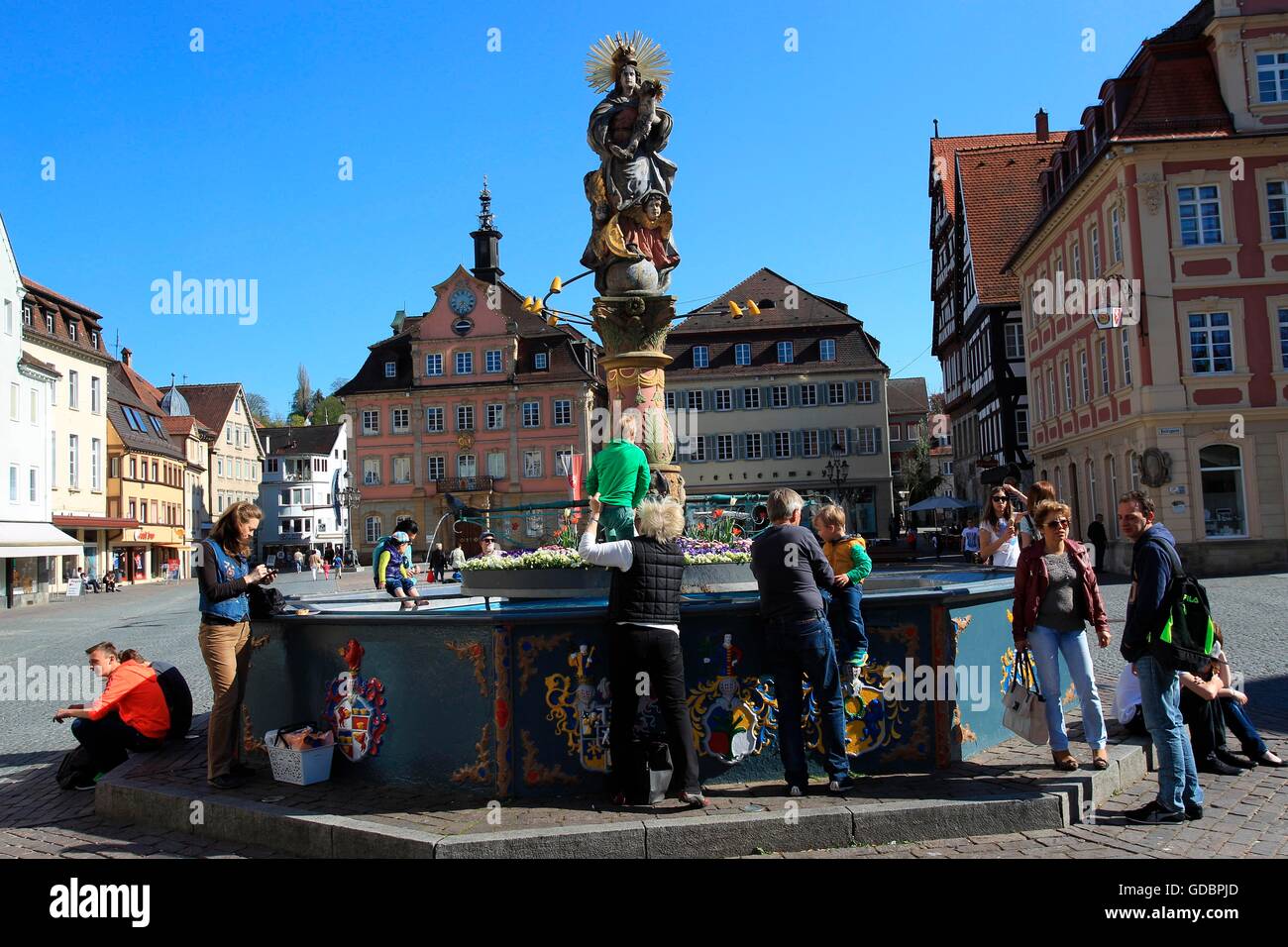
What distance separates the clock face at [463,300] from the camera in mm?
63656

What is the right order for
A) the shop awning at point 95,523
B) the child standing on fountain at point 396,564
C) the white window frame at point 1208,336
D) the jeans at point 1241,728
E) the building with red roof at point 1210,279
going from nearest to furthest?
1. the jeans at point 1241,728
2. the child standing on fountain at point 396,564
3. the building with red roof at point 1210,279
4. the white window frame at point 1208,336
5. the shop awning at point 95,523

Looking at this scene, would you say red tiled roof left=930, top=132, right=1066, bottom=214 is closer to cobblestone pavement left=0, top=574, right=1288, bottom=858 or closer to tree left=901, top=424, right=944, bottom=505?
tree left=901, top=424, right=944, bottom=505

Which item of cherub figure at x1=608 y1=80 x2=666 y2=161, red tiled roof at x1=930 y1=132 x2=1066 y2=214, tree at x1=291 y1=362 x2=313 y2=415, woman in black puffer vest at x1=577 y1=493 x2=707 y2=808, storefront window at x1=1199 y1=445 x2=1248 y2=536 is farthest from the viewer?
tree at x1=291 y1=362 x2=313 y2=415

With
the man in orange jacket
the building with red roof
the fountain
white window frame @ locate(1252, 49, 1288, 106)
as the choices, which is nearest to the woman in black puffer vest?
the fountain

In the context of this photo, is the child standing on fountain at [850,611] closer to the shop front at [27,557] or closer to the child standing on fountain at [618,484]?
the child standing on fountain at [618,484]

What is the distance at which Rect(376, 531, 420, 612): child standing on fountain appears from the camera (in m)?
11.1

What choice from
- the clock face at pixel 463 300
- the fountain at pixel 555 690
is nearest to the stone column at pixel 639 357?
the fountain at pixel 555 690

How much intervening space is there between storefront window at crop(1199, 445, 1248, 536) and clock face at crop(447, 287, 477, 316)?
4481cm

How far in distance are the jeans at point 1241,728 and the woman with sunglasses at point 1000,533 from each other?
7.91ft

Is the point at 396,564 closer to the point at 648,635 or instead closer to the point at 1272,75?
the point at 648,635

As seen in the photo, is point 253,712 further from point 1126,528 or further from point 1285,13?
point 1285,13
